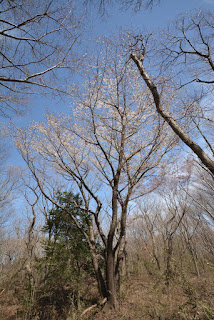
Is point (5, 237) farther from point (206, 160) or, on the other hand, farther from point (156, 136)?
point (206, 160)

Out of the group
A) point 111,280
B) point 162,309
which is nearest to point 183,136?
point 162,309

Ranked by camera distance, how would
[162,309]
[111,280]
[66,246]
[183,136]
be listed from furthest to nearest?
[66,246]
[111,280]
[162,309]
[183,136]

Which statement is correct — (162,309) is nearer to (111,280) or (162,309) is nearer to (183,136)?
(111,280)

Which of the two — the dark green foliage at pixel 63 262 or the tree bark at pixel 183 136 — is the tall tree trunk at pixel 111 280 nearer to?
the dark green foliage at pixel 63 262

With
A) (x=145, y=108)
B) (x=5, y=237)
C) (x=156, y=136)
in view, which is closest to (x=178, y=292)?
→ (x=156, y=136)

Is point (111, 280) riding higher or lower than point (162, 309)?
higher

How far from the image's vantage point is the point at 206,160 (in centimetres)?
294

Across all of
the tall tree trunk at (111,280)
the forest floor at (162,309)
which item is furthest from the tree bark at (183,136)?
the tall tree trunk at (111,280)

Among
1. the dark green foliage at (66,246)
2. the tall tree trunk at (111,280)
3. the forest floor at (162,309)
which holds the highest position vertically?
the dark green foliage at (66,246)

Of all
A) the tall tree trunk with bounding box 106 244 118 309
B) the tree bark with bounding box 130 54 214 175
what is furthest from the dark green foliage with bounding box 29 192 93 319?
the tree bark with bounding box 130 54 214 175

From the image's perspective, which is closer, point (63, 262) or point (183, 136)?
point (183, 136)

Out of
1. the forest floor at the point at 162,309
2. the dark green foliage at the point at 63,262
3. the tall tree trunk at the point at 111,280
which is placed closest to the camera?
the forest floor at the point at 162,309

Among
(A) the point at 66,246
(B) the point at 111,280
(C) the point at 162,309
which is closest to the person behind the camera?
(C) the point at 162,309

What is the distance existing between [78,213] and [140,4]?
7367 millimetres
